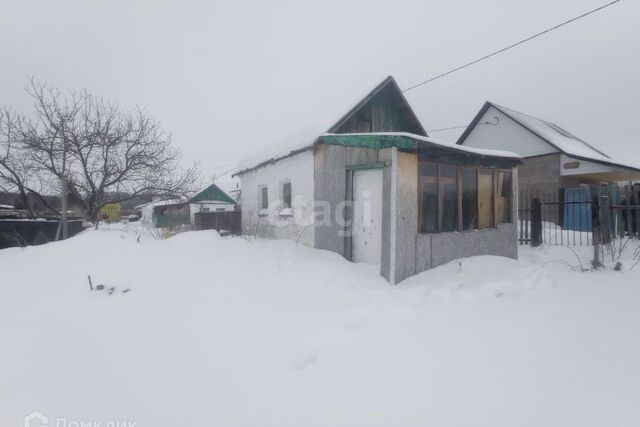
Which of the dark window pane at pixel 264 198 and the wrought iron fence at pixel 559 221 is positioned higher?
the dark window pane at pixel 264 198

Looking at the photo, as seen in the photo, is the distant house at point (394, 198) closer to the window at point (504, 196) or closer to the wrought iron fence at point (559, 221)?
the window at point (504, 196)

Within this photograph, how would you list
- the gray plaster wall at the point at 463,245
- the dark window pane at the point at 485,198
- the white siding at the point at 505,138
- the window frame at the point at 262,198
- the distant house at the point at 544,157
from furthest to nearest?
1. the white siding at the point at 505,138
2. the distant house at the point at 544,157
3. the window frame at the point at 262,198
4. the dark window pane at the point at 485,198
5. the gray plaster wall at the point at 463,245

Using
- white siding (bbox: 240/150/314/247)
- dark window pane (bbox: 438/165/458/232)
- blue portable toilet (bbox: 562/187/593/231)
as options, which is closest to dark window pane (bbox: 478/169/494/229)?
dark window pane (bbox: 438/165/458/232)

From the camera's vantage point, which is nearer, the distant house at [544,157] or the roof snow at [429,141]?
the roof snow at [429,141]

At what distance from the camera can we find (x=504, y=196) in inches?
310

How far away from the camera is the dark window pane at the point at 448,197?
6598mm

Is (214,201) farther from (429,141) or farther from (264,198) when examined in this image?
(429,141)

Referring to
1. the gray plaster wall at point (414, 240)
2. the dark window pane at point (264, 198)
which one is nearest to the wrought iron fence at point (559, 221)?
the gray plaster wall at point (414, 240)

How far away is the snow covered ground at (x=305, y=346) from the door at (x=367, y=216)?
54.5 inches

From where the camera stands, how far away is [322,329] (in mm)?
3748

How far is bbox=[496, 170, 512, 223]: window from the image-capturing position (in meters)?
7.69

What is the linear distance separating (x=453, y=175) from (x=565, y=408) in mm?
5230

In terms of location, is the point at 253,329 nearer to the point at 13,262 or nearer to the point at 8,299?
the point at 8,299

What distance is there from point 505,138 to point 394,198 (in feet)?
54.4
